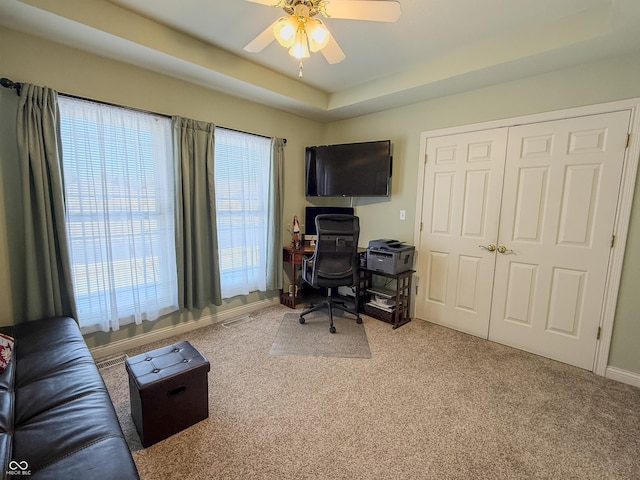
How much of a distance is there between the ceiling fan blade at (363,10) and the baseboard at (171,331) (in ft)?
9.48

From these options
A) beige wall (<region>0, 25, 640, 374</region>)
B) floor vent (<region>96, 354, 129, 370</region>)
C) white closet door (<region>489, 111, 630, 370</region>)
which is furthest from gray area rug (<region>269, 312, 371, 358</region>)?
white closet door (<region>489, 111, 630, 370</region>)

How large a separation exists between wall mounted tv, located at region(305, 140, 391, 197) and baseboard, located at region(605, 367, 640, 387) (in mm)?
2406

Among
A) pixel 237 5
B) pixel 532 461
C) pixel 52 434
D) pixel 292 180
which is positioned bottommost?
pixel 532 461

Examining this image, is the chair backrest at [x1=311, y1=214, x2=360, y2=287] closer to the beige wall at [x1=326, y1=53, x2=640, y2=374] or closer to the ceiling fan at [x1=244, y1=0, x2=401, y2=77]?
the beige wall at [x1=326, y1=53, x2=640, y2=374]

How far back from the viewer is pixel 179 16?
2059mm

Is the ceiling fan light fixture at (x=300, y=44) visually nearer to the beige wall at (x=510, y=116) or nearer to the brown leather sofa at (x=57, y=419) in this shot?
the beige wall at (x=510, y=116)

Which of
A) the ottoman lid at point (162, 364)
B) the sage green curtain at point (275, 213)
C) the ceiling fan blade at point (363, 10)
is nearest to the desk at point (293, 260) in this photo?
the sage green curtain at point (275, 213)

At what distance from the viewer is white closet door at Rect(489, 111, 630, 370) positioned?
7.29ft

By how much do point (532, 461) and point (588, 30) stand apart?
105 inches

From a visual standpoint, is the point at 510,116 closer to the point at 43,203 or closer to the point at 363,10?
the point at 363,10

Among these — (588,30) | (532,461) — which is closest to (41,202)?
(532,461)

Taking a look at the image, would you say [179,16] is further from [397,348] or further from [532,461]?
[532,461]

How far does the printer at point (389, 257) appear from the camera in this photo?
300 centimetres

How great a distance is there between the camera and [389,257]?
3016mm
